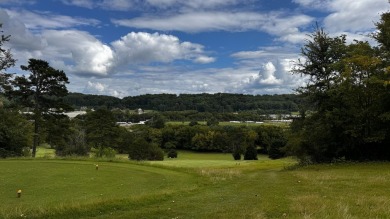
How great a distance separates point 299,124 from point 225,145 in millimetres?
78017

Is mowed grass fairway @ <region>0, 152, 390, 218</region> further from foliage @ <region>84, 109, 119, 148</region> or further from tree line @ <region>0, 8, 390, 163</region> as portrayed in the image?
foliage @ <region>84, 109, 119, 148</region>

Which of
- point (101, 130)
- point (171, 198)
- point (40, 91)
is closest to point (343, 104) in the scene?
point (171, 198)

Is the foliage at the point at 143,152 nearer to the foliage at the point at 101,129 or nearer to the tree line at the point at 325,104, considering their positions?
the foliage at the point at 101,129

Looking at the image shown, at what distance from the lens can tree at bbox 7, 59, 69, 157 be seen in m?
50.0

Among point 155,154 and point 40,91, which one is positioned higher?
point 40,91

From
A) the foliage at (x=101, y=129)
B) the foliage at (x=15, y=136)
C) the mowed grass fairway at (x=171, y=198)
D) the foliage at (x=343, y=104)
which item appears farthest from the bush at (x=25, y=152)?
the foliage at (x=343, y=104)

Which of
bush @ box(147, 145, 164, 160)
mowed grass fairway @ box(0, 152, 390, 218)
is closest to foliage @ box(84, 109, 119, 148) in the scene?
bush @ box(147, 145, 164, 160)

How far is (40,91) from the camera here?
5131 cm

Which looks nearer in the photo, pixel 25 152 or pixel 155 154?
pixel 25 152

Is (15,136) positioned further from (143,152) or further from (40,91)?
(143,152)

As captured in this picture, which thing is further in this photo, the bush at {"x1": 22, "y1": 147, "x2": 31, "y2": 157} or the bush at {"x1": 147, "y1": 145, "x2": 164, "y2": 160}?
the bush at {"x1": 147, "y1": 145, "x2": 164, "y2": 160}

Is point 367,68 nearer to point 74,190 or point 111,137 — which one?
point 74,190

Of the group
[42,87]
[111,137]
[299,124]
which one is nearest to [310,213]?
A: [299,124]

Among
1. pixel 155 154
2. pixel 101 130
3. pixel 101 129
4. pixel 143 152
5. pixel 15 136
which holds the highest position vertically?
pixel 101 129
